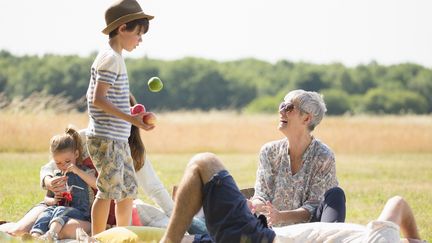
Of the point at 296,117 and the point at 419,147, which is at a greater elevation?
the point at 296,117

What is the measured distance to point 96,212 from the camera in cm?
638

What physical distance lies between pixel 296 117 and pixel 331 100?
61684 millimetres

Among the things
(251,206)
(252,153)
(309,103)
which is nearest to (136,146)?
(251,206)

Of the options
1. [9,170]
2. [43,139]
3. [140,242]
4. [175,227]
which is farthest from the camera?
[43,139]

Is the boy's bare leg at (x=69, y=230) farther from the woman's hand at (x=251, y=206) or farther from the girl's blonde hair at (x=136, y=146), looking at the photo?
the woman's hand at (x=251, y=206)

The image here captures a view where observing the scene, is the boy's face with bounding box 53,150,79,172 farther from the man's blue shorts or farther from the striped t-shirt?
the man's blue shorts

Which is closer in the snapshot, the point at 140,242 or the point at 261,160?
the point at 140,242

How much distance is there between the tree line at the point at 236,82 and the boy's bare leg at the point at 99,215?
5826 centimetres

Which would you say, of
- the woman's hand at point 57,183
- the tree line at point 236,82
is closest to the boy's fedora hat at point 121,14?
the woman's hand at point 57,183

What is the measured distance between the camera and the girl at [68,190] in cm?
668

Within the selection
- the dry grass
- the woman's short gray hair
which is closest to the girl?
the woman's short gray hair

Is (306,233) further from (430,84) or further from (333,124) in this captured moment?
(430,84)

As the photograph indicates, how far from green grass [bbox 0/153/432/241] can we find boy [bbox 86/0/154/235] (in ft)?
8.68

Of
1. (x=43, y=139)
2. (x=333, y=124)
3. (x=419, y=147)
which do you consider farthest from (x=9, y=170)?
(x=333, y=124)
